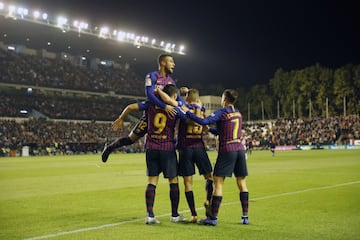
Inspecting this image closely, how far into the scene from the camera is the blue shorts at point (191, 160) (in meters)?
8.38

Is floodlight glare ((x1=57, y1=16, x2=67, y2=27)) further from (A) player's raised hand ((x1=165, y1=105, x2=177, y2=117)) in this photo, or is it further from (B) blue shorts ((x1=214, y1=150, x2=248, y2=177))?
(B) blue shorts ((x1=214, y1=150, x2=248, y2=177))

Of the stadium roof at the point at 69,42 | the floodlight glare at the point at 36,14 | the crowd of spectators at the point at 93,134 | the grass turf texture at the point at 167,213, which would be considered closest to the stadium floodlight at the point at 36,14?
the floodlight glare at the point at 36,14

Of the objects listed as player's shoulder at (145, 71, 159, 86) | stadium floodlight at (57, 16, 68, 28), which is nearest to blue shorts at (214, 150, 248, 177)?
player's shoulder at (145, 71, 159, 86)

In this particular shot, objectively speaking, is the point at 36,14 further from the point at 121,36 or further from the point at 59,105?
the point at 59,105

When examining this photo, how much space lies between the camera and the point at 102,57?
7719cm

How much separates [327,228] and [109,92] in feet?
228

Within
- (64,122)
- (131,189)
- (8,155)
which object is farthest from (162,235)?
(64,122)

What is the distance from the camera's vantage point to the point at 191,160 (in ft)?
27.8

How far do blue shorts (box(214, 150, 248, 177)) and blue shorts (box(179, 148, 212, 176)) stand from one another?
1.30 feet

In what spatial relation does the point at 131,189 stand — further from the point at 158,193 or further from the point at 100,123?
the point at 100,123

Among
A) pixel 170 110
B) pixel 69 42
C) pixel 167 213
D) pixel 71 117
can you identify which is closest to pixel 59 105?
pixel 71 117

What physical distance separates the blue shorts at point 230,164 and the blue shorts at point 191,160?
40 centimetres

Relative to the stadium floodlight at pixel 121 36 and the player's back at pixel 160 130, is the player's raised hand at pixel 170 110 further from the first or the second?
the stadium floodlight at pixel 121 36

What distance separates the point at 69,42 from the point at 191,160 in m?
59.9
